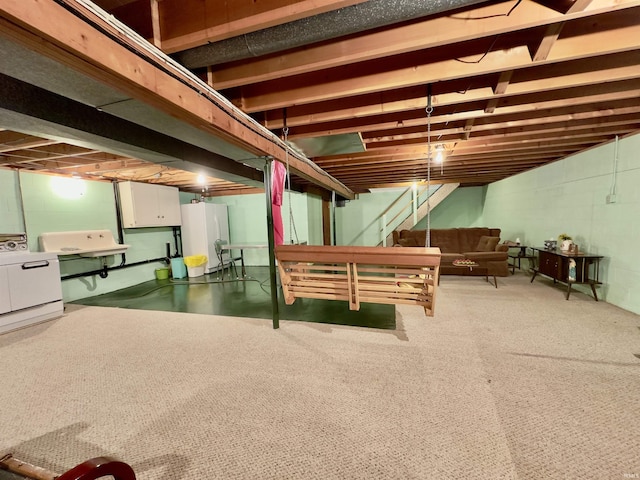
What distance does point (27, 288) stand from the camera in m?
3.39

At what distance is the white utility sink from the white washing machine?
17.6 inches

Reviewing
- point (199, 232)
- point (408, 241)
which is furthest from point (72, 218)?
point (408, 241)

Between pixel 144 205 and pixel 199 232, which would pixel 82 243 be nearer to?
pixel 144 205

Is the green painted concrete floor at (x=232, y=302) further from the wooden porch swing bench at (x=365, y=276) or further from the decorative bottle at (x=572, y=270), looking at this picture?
the decorative bottle at (x=572, y=270)

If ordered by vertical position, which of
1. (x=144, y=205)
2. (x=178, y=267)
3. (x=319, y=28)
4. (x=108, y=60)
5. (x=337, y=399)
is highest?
(x=319, y=28)

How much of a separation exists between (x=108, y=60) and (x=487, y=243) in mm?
6662

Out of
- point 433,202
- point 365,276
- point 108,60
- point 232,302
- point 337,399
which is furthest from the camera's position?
point 433,202

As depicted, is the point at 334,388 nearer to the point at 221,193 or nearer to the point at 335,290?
the point at 335,290

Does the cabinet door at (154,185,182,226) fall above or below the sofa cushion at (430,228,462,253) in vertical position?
above

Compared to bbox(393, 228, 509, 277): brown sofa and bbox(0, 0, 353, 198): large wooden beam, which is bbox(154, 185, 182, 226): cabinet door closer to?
bbox(0, 0, 353, 198): large wooden beam

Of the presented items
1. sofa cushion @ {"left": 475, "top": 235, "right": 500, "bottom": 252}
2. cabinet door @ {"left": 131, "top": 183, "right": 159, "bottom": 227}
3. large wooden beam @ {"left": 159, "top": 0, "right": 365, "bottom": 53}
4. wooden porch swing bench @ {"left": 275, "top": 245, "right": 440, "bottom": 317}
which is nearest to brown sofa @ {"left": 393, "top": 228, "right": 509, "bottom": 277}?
sofa cushion @ {"left": 475, "top": 235, "right": 500, "bottom": 252}

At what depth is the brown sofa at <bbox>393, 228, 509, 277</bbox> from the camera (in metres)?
5.00

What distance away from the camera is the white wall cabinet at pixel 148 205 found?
5.37 m

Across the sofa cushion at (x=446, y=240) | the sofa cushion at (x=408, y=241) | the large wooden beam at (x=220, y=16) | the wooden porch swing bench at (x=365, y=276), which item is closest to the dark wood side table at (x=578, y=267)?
the sofa cushion at (x=446, y=240)
